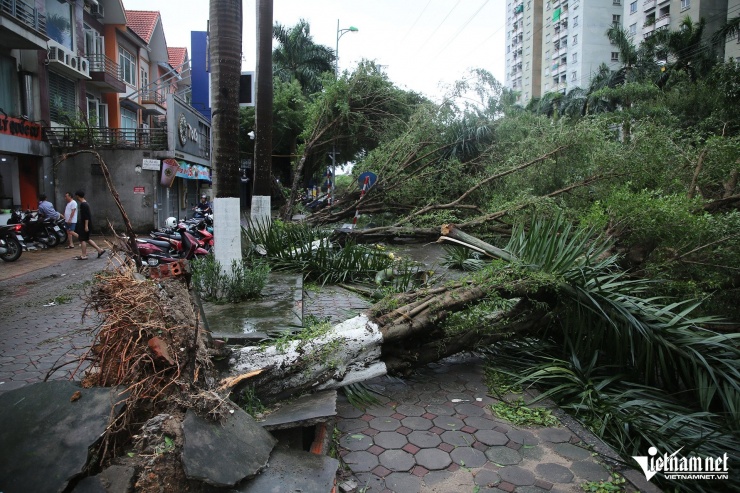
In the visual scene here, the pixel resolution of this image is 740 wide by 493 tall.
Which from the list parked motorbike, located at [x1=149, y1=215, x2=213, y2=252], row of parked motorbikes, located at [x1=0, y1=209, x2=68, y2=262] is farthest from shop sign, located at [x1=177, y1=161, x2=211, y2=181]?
parked motorbike, located at [x1=149, y1=215, x2=213, y2=252]

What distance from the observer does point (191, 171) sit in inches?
882

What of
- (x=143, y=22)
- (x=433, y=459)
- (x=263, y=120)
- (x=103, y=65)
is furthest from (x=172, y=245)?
(x=143, y=22)

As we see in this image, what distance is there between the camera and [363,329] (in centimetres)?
399

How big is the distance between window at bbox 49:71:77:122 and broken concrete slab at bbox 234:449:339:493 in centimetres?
1872

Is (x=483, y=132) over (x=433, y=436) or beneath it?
over

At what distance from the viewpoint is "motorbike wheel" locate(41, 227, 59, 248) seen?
1284 centimetres

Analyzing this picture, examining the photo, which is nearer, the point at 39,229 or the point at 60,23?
the point at 39,229

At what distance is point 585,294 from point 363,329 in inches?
81.1

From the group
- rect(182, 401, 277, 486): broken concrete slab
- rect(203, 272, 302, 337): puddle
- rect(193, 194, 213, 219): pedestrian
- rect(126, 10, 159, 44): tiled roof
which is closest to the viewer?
rect(182, 401, 277, 486): broken concrete slab

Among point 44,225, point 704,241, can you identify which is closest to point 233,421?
point 704,241

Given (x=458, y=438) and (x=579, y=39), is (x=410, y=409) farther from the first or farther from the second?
(x=579, y=39)

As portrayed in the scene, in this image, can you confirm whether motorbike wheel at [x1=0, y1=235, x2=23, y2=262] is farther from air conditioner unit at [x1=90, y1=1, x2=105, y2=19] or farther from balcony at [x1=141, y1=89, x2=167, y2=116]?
balcony at [x1=141, y1=89, x2=167, y2=116]

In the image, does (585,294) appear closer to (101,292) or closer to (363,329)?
(363,329)

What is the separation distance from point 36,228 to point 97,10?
41.7 feet
